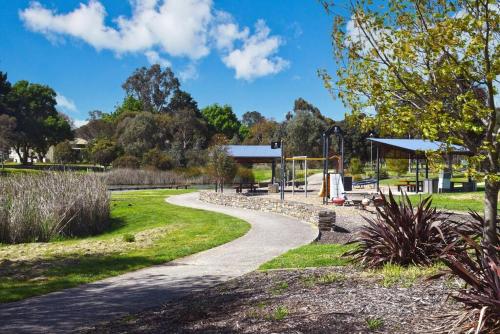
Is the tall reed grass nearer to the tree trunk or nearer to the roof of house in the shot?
the roof of house

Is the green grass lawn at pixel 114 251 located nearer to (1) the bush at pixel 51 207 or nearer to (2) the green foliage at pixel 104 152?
(1) the bush at pixel 51 207

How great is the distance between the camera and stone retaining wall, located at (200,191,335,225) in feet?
54.0

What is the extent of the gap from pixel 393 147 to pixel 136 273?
26.7m

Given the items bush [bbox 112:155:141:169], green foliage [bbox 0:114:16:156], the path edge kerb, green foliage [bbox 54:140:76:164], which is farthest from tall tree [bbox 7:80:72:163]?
the path edge kerb

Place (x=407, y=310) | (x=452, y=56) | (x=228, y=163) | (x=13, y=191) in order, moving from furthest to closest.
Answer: (x=228, y=163), (x=13, y=191), (x=452, y=56), (x=407, y=310)

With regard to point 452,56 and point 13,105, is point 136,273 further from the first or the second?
point 13,105

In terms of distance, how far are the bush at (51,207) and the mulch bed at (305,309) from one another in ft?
38.0

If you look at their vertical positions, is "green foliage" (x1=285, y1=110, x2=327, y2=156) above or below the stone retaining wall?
above

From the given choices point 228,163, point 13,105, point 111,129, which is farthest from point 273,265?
point 111,129

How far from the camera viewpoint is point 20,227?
1639 centimetres

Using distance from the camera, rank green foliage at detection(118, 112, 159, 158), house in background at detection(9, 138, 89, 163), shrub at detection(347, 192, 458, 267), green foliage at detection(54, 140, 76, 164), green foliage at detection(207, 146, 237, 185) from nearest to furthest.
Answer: shrub at detection(347, 192, 458, 267) < green foliage at detection(207, 146, 237, 185) < green foliage at detection(118, 112, 159, 158) < green foliage at detection(54, 140, 76, 164) < house in background at detection(9, 138, 89, 163)

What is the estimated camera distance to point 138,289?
7922 millimetres

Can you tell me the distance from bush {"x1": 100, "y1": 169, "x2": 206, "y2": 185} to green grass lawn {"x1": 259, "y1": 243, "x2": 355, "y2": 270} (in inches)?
1363

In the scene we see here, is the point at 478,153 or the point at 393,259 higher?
the point at 478,153
